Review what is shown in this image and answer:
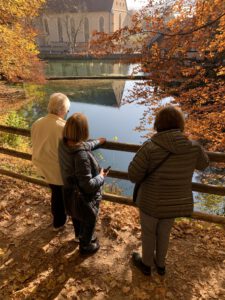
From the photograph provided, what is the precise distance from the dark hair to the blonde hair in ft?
2.56

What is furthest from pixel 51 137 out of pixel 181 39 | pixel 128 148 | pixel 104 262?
pixel 181 39

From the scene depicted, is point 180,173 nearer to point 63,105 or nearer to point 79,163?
point 79,163

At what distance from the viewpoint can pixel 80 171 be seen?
252 cm

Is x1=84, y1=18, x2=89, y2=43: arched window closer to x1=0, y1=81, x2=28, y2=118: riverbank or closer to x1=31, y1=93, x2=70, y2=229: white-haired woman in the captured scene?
x1=0, y1=81, x2=28, y2=118: riverbank

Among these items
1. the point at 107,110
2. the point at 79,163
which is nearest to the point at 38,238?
the point at 79,163

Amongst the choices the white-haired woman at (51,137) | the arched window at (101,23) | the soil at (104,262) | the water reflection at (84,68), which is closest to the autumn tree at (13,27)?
the white-haired woman at (51,137)

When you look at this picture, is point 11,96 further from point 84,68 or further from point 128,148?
point 84,68

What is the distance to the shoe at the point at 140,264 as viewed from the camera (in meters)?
2.93

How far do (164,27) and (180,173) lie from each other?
7124 mm

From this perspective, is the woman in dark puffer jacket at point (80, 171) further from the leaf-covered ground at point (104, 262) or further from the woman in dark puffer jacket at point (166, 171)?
the leaf-covered ground at point (104, 262)

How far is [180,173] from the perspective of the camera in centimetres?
229

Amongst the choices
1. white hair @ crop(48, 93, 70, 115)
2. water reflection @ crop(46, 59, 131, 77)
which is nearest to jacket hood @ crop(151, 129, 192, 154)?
white hair @ crop(48, 93, 70, 115)

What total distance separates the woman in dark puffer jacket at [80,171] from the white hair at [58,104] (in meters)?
0.40

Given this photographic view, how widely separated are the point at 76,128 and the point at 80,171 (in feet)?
1.49
